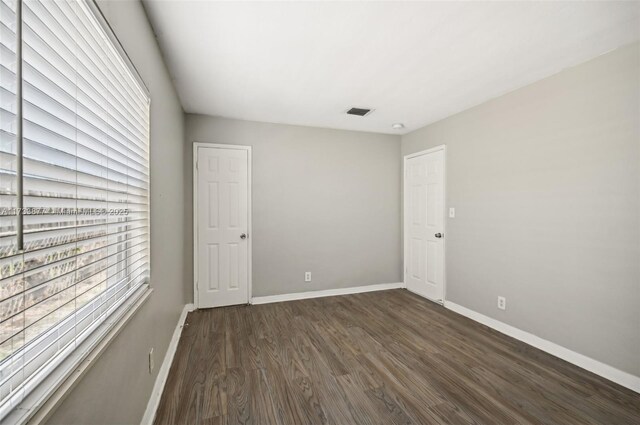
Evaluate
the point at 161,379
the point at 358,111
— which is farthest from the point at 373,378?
the point at 358,111

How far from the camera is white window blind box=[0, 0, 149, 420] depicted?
0.62 metres

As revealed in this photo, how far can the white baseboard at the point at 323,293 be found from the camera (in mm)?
3723

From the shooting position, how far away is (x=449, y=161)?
3.54m

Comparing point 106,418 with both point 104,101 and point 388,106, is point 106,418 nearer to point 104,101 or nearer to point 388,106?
point 104,101

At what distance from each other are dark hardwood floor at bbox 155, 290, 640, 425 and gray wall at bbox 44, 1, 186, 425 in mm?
365

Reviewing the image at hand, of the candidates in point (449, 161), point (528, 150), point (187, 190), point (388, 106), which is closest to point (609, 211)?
point (528, 150)

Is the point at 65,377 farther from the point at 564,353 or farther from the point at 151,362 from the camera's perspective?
the point at 564,353

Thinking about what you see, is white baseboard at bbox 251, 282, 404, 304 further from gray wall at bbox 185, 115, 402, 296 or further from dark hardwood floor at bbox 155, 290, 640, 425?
dark hardwood floor at bbox 155, 290, 640, 425

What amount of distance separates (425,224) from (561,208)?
1654 millimetres

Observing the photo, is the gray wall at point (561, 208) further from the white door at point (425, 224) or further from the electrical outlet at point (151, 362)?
the electrical outlet at point (151, 362)

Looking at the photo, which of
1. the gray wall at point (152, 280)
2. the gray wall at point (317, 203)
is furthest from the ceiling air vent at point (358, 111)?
the gray wall at point (152, 280)

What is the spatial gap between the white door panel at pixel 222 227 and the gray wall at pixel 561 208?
271cm

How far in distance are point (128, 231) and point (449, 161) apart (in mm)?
3447

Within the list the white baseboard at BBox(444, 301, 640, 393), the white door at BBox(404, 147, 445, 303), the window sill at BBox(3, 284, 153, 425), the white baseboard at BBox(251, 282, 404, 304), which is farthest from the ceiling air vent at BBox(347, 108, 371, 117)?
the window sill at BBox(3, 284, 153, 425)
